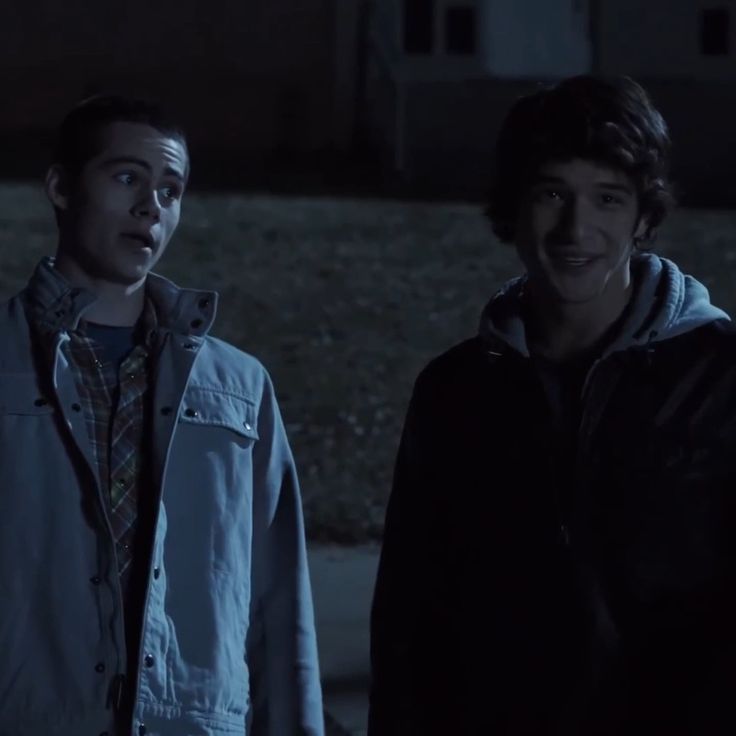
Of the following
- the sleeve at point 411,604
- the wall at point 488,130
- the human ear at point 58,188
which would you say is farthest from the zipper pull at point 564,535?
the wall at point 488,130

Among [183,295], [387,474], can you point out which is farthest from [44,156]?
[183,295]

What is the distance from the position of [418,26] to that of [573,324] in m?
26.2

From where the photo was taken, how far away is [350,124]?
2795 centimetres

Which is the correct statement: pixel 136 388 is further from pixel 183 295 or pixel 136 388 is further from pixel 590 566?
pixel 590 566

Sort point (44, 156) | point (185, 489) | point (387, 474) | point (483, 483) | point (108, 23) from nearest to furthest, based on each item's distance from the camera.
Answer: point (483, 483) → point (185, 489) → point (387, 474) → point (44, 156) → point (108, 23)

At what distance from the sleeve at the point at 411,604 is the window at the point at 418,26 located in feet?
82.8

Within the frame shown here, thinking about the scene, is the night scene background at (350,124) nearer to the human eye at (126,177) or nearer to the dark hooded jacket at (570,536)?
the human eye at (126,177)

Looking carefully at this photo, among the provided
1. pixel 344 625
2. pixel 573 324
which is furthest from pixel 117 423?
pixel 344 625

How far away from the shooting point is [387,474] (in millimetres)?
9977

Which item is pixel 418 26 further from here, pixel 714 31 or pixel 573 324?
pixel 573 324

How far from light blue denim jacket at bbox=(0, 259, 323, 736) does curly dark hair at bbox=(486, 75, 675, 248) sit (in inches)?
25.0

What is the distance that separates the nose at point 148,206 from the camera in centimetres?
296

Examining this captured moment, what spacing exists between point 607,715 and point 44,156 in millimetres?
23991

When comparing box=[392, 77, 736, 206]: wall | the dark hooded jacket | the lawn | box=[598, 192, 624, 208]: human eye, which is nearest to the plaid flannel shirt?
the dark hooded jacket
